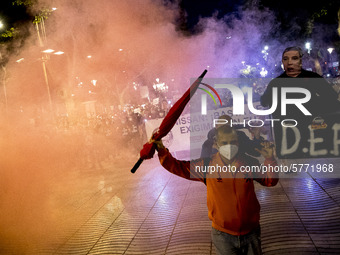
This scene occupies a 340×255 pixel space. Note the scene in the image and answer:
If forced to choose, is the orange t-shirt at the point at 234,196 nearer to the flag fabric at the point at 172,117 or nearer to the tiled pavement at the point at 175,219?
the flag fabric at the point at 172,117

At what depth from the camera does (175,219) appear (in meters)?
5.06

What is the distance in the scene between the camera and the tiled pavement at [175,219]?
3979 mm

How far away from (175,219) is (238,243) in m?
2.63

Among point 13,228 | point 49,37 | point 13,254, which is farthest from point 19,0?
point 13,254

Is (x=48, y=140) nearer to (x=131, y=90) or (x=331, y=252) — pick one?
(x=331, y=252)

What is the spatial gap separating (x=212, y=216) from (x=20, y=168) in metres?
8.67

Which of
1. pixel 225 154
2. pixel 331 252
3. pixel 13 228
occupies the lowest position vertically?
pixel 13 228

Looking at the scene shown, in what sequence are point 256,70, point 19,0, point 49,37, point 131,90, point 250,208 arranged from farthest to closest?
point 131,90 < point 256,70 < point 49,37 < point 19,0 < point 250,208

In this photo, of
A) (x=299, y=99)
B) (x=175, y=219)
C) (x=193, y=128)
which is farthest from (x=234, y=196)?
(x=193, y=128)

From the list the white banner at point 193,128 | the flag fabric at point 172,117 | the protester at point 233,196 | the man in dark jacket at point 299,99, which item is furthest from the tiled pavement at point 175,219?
the flag fabric at point 172,117

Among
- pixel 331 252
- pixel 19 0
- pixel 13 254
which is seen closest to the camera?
pixel 331 252

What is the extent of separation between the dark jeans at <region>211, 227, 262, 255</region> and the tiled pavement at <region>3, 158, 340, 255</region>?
1275 mm

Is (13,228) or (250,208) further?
(13,228)

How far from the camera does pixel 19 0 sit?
815 cm
